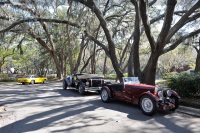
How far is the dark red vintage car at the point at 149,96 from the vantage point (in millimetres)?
7582

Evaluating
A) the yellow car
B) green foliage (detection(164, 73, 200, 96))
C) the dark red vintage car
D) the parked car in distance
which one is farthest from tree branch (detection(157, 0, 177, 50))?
the yellow car

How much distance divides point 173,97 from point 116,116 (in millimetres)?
2244

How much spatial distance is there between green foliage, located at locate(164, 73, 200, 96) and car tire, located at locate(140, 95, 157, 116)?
112 inches

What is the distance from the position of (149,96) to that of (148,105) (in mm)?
326

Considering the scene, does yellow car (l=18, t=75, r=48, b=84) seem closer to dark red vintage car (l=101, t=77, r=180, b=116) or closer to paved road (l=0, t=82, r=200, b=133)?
paved road (l=0, t=82, r=200, b=133)

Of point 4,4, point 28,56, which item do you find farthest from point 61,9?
point 28,56

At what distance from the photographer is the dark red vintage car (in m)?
7.58

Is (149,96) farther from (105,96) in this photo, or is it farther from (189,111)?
(105,96)

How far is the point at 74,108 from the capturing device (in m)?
9.00

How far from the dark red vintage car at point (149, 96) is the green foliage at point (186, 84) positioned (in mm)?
1819

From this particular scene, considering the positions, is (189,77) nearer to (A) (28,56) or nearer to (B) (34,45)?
(B) (34,45)

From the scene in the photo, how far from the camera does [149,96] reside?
7.66 metres

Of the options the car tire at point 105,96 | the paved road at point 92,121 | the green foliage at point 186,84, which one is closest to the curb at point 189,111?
the paved road at point 92,121

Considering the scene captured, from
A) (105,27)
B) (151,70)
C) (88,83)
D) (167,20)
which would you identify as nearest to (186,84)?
(151,70)
